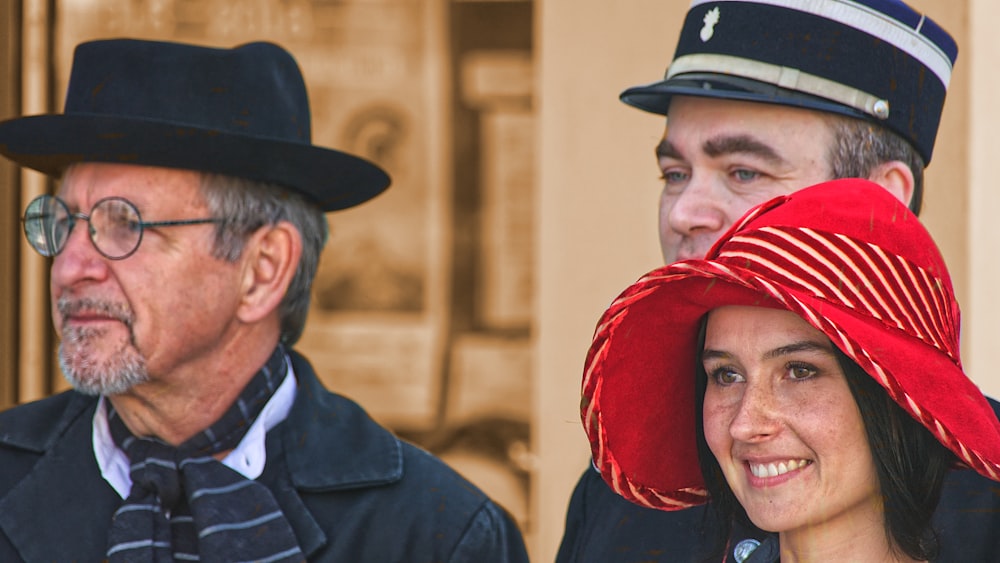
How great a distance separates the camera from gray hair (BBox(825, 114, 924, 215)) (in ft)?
8.30

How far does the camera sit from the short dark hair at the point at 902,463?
6.33 feet

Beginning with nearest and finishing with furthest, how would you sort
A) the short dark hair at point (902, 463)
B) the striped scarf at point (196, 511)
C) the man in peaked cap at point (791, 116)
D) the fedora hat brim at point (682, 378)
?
the fedora hat brim at point (682, 378), the short dark hair at point (902, 463), the man in peaked cap at point (791, 116), the striped scarf at point (196, 511)

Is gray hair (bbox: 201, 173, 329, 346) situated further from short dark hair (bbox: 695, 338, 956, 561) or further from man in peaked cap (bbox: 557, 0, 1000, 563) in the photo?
short dark hair (bbox: 695, 338, 956, 561)

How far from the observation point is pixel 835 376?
6.47ft

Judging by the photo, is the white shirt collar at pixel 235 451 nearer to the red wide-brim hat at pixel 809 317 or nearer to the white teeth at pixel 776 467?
the red wide-brim hat at pixel 809 317

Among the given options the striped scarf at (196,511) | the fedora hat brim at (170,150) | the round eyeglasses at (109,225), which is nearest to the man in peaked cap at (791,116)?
the striped scarf at (196,511)

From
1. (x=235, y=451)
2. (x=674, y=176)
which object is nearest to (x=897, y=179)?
(x=674, y=176)

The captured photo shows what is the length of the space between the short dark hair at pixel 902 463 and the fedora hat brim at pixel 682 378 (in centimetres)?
7

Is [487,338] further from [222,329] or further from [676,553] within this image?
[676,553]

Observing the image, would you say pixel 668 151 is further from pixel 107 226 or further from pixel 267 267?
pixel 107 226

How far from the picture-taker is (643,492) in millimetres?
2291

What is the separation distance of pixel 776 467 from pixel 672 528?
51cm

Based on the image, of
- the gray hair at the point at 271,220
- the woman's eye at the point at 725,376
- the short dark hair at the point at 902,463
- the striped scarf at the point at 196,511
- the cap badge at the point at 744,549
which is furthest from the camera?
the gray hair at the point at 271,220

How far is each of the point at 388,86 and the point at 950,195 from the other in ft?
7.04
